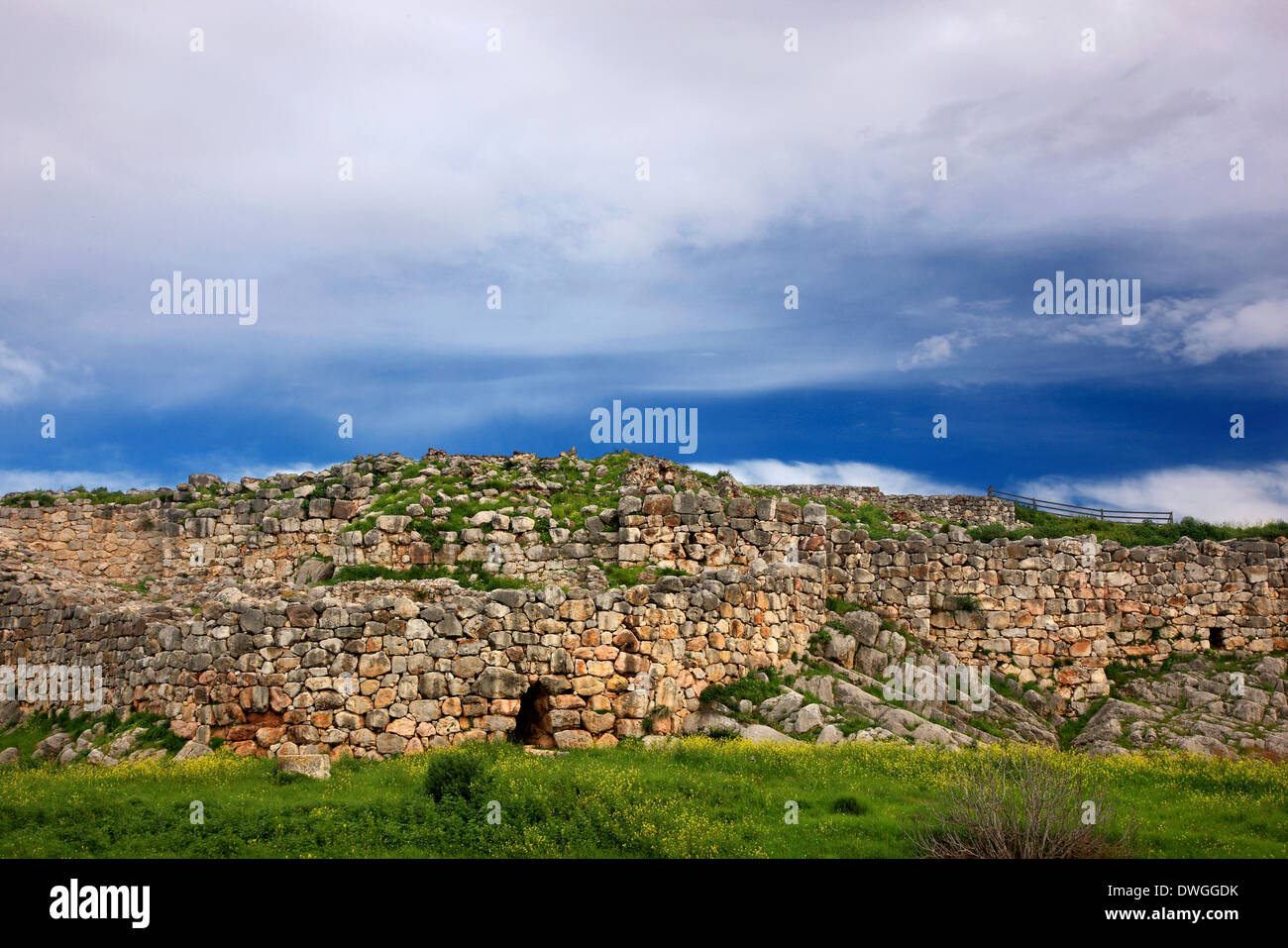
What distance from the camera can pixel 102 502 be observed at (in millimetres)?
28391

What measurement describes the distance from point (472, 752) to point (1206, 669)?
1830cm

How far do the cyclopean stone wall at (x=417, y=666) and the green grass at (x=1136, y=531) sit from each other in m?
14.5

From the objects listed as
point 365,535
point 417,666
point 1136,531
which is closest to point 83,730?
point 417,666

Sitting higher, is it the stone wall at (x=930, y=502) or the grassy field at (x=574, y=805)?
the stone wall at (x=930, y=502)

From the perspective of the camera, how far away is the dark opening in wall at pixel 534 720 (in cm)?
1608

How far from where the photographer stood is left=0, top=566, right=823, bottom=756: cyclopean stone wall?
50.0 ft

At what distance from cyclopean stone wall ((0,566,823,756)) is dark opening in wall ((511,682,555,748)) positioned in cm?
3

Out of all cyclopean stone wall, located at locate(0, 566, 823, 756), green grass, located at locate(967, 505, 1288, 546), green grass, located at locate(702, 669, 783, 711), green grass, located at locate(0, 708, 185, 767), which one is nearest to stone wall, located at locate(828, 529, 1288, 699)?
green grass, located at locate(967, 505, 1288, 546)

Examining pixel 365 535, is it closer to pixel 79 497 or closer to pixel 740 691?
pixel 740 691

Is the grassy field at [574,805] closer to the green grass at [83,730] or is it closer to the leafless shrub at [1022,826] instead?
the leafless shrub at [1022,826]

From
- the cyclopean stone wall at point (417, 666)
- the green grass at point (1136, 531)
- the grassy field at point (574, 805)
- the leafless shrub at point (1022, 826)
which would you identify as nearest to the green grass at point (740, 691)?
the cyclopean stone wall at point (417, 666)

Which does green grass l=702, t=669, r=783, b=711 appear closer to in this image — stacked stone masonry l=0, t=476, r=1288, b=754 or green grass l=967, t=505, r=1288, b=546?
stacked stone masonry l=0, t=476, r=1288, b=754
